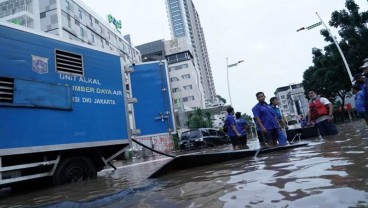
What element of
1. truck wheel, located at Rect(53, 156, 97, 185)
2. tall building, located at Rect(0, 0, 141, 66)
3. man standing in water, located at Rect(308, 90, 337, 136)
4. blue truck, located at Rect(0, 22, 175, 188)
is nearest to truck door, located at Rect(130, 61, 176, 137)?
blue truck, located at Rect(0, 22, 175, 188)

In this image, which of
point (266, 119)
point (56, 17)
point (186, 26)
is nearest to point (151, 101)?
point (266, 119)

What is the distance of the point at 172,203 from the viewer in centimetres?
269

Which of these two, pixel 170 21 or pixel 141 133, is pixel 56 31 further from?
pixel 170 21

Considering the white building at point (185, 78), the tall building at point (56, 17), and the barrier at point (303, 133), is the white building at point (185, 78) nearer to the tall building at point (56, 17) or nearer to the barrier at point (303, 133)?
the tall building at point (56, 17)

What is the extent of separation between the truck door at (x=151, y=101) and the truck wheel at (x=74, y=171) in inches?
71.6

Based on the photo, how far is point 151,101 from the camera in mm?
8117

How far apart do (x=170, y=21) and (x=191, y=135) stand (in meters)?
111

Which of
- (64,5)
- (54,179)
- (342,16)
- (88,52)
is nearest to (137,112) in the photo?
(88,52)

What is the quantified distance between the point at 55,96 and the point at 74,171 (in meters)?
1.58

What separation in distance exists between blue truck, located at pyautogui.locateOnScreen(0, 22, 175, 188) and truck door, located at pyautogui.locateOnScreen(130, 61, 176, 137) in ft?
0.19

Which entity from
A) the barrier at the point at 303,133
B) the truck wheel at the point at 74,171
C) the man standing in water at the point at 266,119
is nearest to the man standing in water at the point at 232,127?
the man standing in water at the point at 266,119

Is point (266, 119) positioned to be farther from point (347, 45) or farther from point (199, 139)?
point (347, 45)

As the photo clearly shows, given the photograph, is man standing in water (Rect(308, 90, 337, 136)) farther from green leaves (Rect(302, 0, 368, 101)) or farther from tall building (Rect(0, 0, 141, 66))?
tall building (Rect(0, 0, 141, 66))

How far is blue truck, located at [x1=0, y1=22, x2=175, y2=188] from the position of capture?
5211 millimetres
